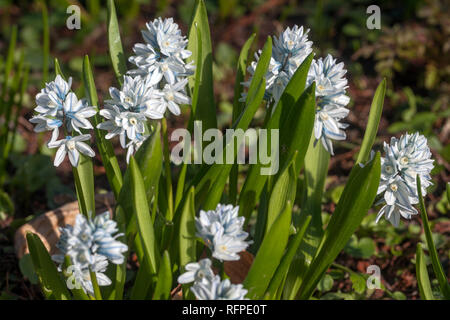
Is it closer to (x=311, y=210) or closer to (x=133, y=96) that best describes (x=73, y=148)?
(x=133, y=96)

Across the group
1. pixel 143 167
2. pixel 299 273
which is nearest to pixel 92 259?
pixel 143 167

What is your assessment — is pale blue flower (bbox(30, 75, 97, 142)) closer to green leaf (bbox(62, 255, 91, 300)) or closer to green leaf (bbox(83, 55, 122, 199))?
green leaf (bbox(83, 55, 122, 199))

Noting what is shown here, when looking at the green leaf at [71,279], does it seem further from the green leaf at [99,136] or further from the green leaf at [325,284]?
the green leaf at [325,284]

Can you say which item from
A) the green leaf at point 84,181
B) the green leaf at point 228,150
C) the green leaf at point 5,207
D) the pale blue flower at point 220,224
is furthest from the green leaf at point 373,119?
the green leaf at point 5,207

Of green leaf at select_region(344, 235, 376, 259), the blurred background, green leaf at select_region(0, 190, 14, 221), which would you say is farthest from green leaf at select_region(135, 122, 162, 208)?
green leaf at select_region(0, 190, 14, 221)

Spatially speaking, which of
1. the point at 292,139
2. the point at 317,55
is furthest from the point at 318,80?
the point at 317,55
